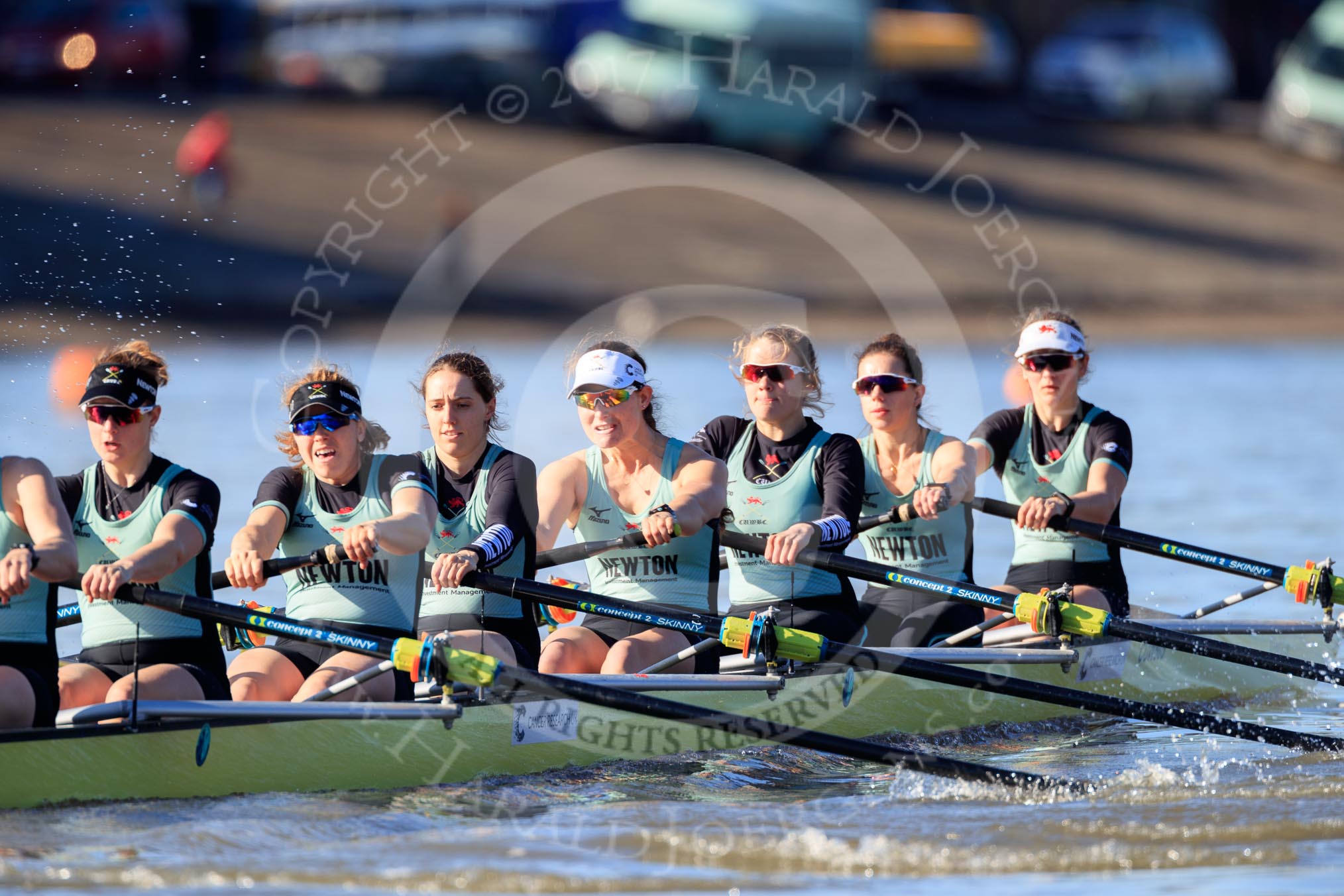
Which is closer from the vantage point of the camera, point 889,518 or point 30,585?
point 30,585

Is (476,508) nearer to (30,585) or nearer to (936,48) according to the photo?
(30,585)

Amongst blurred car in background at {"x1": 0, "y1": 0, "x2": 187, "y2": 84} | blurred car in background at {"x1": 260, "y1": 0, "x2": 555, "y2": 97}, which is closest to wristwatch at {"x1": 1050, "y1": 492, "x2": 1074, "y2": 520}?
blurred car in background at {"x1": 260, "y1": 0, "x2": 555, "y2": 97}

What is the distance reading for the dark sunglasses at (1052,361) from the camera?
778cm

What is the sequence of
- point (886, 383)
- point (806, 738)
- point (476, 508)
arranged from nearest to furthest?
point (806, 738) < point (476, 508) < point (886, 383)

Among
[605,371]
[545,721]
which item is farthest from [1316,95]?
[545,721]

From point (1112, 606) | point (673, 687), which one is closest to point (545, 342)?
point (1112, 606)

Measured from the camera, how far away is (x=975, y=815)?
18.6ft

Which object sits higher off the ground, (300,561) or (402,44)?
(402,44)

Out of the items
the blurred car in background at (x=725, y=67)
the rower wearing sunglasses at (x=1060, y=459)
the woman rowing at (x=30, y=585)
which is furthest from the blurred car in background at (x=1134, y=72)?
the woman rowing at (x=30, y=585)

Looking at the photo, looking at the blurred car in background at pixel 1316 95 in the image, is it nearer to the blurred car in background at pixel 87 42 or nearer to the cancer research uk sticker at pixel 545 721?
the blurred car in background at pixel 87 42

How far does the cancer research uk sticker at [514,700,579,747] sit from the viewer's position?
6.25 m

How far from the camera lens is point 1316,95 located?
23844mm

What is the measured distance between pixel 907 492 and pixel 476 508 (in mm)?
2113

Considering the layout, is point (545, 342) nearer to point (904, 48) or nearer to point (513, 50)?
point (513, 50)
